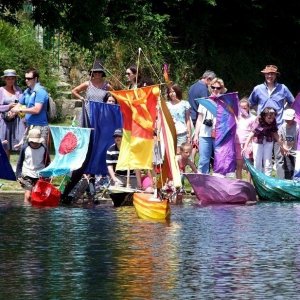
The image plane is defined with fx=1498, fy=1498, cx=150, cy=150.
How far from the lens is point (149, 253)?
14016 mm

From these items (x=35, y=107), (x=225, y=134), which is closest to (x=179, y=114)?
(x=225, y=134)

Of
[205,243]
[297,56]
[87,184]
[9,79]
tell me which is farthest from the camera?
[297,56]

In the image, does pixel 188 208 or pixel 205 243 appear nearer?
pixel 205 243

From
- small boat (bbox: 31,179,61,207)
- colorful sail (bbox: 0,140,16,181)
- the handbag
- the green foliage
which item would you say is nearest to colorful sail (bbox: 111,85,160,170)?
small boat (bbox: 31,179,61,207)

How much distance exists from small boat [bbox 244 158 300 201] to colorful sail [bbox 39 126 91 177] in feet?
7.67

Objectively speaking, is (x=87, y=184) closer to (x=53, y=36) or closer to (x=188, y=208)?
(x=188, y=208)

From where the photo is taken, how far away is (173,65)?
35.0m

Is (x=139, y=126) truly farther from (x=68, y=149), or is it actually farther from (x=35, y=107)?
(x=35, y=107)

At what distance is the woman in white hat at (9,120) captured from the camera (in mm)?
21883

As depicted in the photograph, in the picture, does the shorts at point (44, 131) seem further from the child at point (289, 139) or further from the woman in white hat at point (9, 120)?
the child at point (289, 139)

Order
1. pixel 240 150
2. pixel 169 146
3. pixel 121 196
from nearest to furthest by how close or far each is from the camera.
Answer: pixel 169 146
pixel 121 196
pixel 240 150

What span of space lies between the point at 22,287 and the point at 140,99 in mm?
7824

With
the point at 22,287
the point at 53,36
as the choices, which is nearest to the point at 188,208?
the point at 22,287

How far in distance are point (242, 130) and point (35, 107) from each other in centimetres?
315
